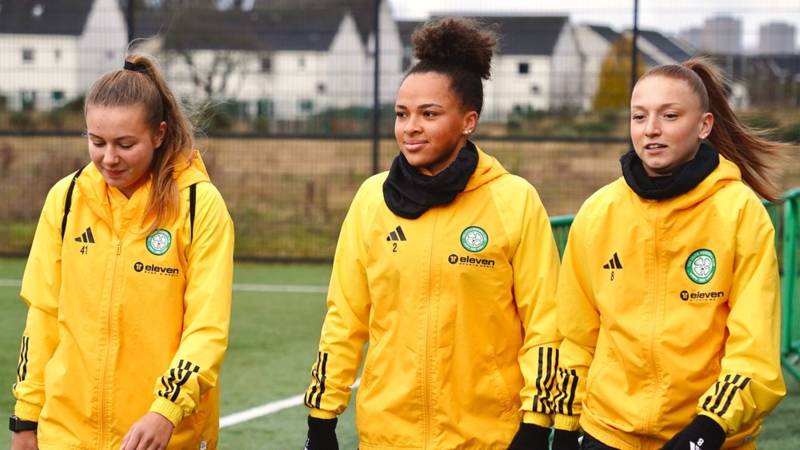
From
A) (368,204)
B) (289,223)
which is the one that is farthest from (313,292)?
(368,204)

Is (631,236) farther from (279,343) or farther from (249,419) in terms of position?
(279,343)

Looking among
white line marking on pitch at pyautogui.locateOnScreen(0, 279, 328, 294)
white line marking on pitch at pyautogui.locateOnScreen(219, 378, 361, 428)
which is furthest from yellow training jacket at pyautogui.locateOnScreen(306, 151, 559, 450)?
white line marking on pitch at pyautogui.locateOnScreen(0, 279, 328, 294)

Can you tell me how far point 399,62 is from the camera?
1391cm

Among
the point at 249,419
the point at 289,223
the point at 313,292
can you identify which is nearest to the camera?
the point at 249,419

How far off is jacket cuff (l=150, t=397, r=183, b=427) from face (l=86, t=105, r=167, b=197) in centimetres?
76

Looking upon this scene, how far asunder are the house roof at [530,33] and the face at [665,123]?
9.28 meters

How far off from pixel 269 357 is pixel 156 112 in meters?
5.29

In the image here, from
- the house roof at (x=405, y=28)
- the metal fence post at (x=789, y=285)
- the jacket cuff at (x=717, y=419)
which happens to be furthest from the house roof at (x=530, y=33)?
the jacket cuff at (x=717, y=419)

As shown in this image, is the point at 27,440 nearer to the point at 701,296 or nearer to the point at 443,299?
the point at 443,299

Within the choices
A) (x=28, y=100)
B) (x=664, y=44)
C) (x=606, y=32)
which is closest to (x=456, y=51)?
(x=664, y=44)

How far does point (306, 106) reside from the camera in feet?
46.9

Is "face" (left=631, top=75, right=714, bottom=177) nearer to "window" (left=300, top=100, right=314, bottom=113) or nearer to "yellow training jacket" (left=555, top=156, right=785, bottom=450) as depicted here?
"yellow training jacket" (left=555, top=156, right=785, bottom=450)

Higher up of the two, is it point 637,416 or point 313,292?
point 637,416

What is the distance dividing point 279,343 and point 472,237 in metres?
5.94
